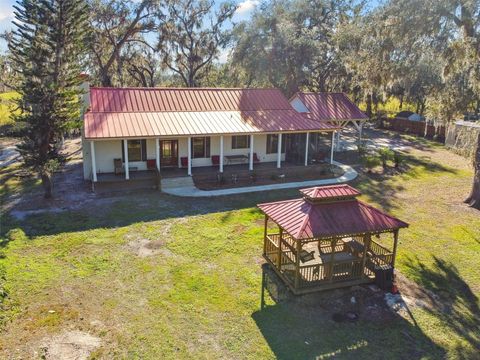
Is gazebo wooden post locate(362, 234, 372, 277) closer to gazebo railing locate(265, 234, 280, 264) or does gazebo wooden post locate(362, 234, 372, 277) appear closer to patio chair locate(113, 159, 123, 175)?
gazebo railing locate(265, 234, 280, 264)

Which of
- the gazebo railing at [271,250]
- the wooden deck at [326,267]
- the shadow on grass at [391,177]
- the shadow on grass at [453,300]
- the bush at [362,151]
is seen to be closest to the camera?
the shadow on grass at [453,300]

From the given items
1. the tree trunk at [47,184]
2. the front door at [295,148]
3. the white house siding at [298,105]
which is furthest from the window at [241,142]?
the tree trunk at [47,184]

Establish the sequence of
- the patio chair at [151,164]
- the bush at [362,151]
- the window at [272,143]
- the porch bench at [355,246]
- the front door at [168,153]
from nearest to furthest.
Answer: the porch bench at [355,246] → the patio chair at [151,164] → the front door at [168,153] → the window at [272,143] → the bush at [362,151]

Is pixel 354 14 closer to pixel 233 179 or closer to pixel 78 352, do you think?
pixel 233 179

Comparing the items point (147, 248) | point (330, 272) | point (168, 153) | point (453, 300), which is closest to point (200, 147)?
point (168, 153)

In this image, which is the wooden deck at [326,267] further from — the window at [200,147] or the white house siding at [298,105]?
the white house siding at [298,105]

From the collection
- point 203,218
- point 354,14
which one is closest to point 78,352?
point 203,218

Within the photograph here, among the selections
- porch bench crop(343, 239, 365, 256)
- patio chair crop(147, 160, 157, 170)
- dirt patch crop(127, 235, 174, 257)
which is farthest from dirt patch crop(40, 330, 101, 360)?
patio chair crop(147, 160, 157, 170)
